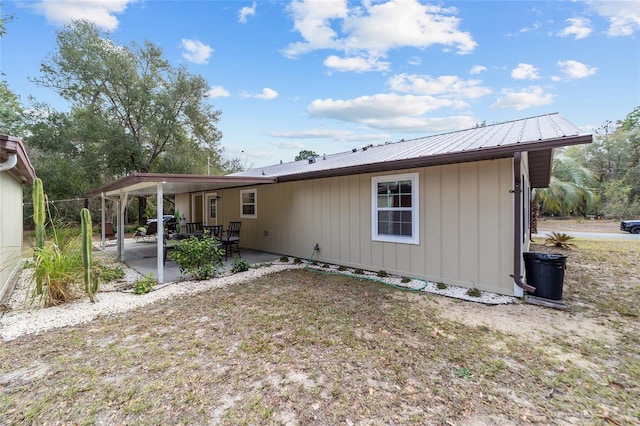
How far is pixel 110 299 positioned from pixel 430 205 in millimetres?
5553

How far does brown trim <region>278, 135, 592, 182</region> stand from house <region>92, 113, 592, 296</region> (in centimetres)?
1

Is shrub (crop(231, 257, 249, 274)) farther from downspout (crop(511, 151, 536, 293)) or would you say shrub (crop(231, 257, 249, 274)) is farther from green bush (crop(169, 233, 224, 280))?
downspout (crop(511, 151, 536, 293))

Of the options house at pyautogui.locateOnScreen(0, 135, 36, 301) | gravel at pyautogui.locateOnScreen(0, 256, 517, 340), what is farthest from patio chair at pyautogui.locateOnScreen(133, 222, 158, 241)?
house at pyautogui.locateOnScreen(0, 135, 36, 301)

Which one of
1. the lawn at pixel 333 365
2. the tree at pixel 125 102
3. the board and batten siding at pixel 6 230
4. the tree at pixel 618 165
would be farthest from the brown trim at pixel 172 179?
the tree at pixel 618 165

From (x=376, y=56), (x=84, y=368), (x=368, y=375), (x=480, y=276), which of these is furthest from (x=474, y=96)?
(x=84, y=368)

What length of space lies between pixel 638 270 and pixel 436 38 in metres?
7.79

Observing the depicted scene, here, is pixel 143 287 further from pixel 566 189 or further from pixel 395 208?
pixel 566 189

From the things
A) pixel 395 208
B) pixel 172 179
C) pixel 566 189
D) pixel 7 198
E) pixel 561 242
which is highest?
pixel 566 189

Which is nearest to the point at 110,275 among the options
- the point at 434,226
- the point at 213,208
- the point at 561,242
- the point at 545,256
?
the point at 213,208

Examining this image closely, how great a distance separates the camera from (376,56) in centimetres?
1075

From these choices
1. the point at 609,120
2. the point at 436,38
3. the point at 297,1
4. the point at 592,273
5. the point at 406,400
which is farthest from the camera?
the point at 609,120

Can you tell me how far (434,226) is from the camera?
5277 mm

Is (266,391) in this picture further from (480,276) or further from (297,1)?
(297,1)

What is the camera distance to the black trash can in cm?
416
